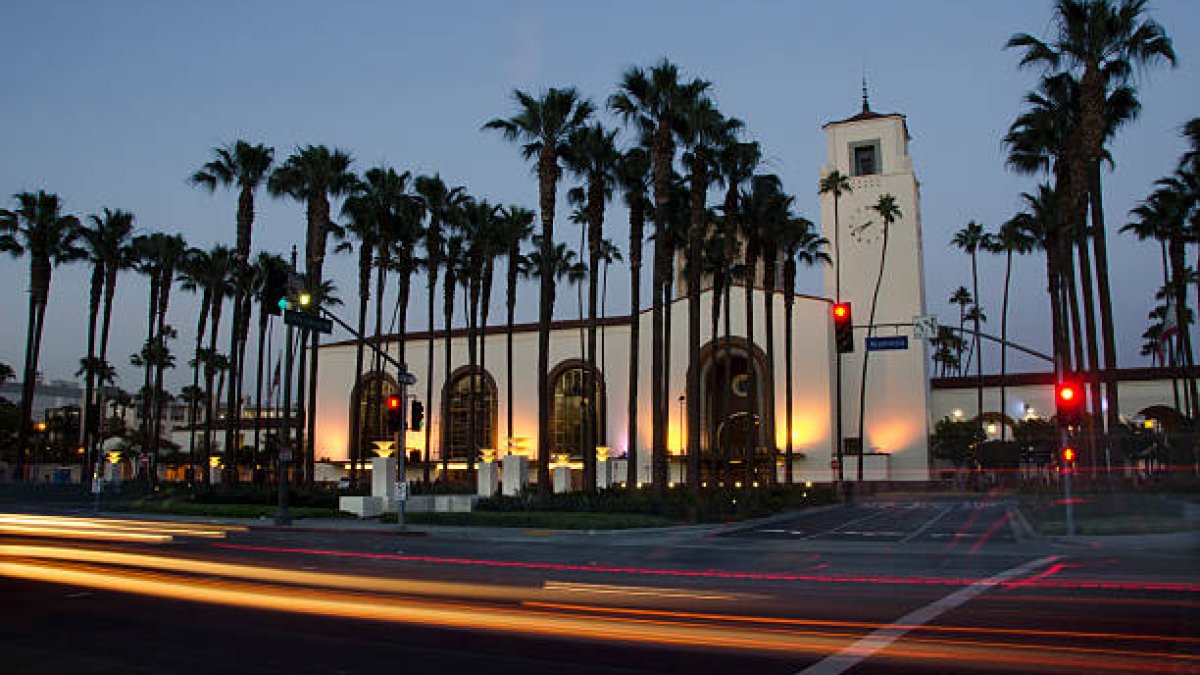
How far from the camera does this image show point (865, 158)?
7612 cm

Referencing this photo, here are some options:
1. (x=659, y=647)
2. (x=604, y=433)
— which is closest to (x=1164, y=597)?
(x=659, y=647)

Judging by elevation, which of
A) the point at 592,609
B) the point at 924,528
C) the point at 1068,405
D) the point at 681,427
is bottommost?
the point at 924,528

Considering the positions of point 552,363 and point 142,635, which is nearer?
point 142,635

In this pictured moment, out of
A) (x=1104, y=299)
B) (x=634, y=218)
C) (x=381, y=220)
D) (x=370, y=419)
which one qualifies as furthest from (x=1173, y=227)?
(x=370, y=419)

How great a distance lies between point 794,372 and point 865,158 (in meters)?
21.2

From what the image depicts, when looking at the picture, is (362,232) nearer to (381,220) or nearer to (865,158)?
(381,220)

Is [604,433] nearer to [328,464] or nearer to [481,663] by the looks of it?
[328,464]

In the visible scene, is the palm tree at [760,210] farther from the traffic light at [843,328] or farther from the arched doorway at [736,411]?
the traffic light at [843,328]

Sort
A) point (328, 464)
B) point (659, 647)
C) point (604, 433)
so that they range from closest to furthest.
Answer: point (659, 647) → point (604, 433) → point (328, 464)

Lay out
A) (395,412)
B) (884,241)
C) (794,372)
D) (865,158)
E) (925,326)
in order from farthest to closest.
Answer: (865,158)
(884,241)
(794,372)
(395,412)
(925,326)

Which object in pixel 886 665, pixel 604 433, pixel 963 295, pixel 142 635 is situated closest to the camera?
pixel 886 665

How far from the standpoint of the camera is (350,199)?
4631 centimetres

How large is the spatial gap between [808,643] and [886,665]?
1219 mm

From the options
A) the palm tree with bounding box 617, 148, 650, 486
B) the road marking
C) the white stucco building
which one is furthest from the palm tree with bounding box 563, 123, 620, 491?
the white stucco building
